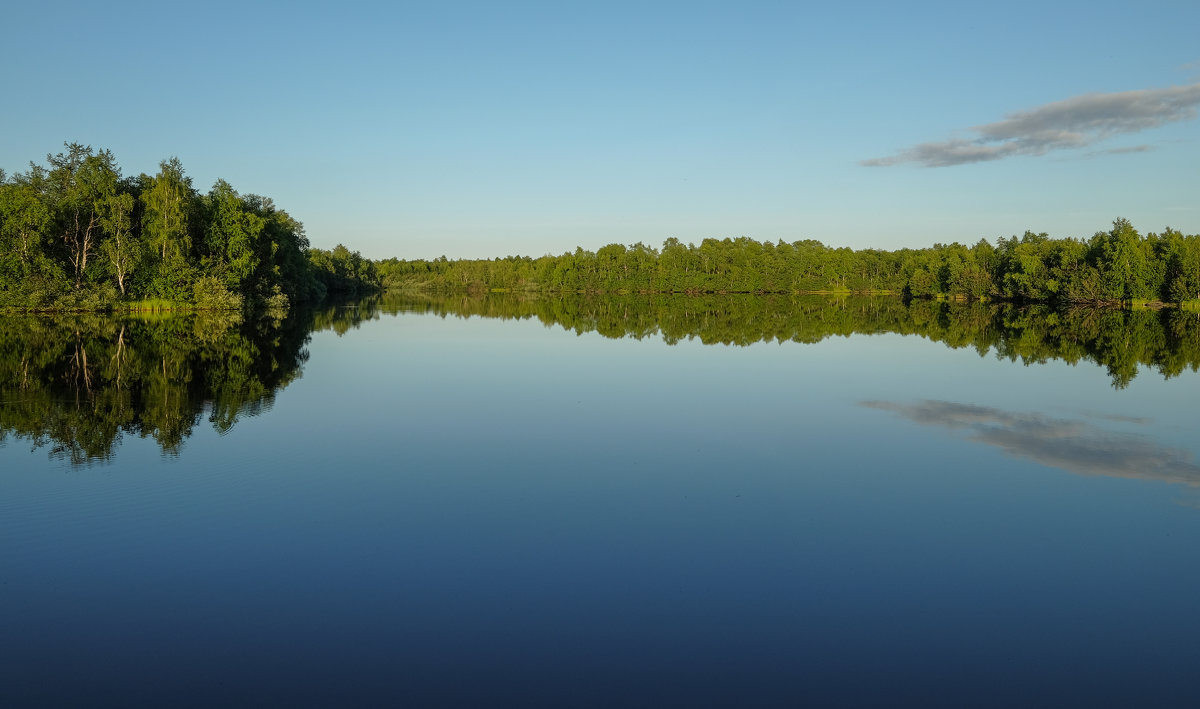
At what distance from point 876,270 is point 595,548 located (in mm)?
116264

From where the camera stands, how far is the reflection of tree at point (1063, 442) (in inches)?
452

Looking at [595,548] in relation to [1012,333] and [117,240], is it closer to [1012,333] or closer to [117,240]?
[1012,333]

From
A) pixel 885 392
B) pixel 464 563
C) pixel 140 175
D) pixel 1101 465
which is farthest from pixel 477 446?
pixel 140 175

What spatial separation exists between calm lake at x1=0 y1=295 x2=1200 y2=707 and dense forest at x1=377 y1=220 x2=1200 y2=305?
206 ft

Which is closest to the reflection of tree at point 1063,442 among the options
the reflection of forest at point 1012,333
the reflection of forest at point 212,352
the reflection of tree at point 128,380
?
the reflection of forest at point 1012,333

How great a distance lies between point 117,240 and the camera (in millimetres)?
46969

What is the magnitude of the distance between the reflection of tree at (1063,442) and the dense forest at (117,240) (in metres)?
46.1

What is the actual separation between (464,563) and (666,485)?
3.69 m

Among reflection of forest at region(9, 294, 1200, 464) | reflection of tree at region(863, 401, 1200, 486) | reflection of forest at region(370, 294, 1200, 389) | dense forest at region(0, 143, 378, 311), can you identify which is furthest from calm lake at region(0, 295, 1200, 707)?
dense forest at region(0, 143, 378, 311)

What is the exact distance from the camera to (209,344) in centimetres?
2867

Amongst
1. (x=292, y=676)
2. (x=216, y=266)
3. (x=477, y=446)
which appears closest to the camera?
(x=292, y=676)

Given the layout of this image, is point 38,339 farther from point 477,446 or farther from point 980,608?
point 980,608

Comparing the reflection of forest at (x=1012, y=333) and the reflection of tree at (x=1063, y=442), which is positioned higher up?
the reflection of forest at (x=1012, y=333)

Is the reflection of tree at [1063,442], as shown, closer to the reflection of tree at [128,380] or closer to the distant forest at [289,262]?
the reflection of tree at [128,380]
